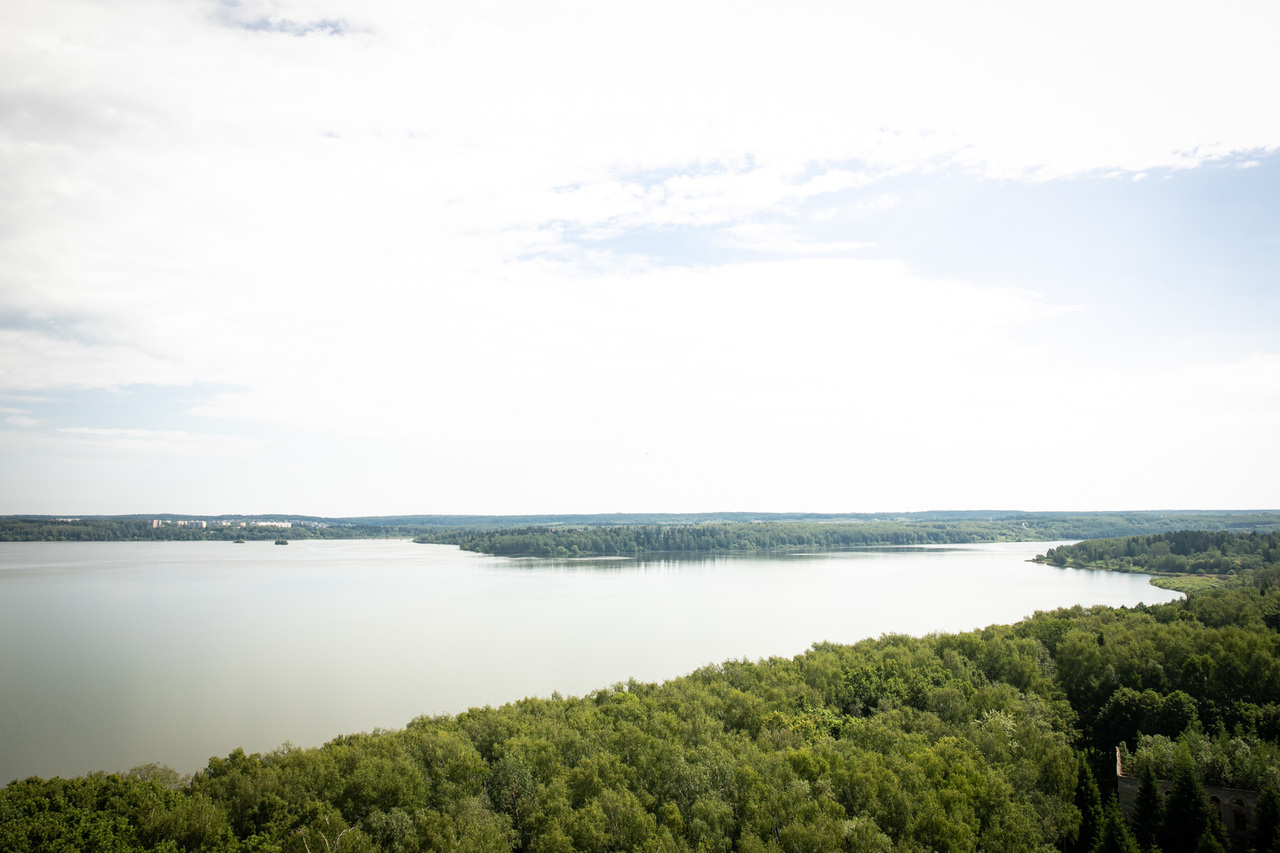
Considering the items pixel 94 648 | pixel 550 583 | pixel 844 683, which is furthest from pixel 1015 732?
pixel 550 583

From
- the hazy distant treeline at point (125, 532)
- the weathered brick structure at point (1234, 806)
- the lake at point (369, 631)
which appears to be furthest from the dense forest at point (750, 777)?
the hazy distant treeline at point (125, 532)

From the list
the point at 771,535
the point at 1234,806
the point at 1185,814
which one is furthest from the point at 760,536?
the point at 1185,814

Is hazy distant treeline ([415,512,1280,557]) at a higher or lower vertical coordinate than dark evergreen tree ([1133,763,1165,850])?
lower

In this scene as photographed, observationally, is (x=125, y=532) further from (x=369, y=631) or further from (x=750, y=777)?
(x=750, y=777)

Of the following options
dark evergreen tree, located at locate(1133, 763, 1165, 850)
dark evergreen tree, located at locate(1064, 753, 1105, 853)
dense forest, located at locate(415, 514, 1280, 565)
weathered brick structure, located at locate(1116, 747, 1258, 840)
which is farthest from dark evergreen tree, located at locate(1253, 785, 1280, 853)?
dense forest, located at locate(415, 514, 1280, 565)

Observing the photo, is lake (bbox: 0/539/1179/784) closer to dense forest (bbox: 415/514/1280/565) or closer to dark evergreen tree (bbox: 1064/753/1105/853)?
dark evergreen tree (bbox: 1064/753/1105/853)

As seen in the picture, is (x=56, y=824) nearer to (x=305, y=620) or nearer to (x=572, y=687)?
(x=572, y=687)

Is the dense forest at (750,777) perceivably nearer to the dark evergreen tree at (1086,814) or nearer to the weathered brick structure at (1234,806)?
the dark evergreen tree at (1086,814)
